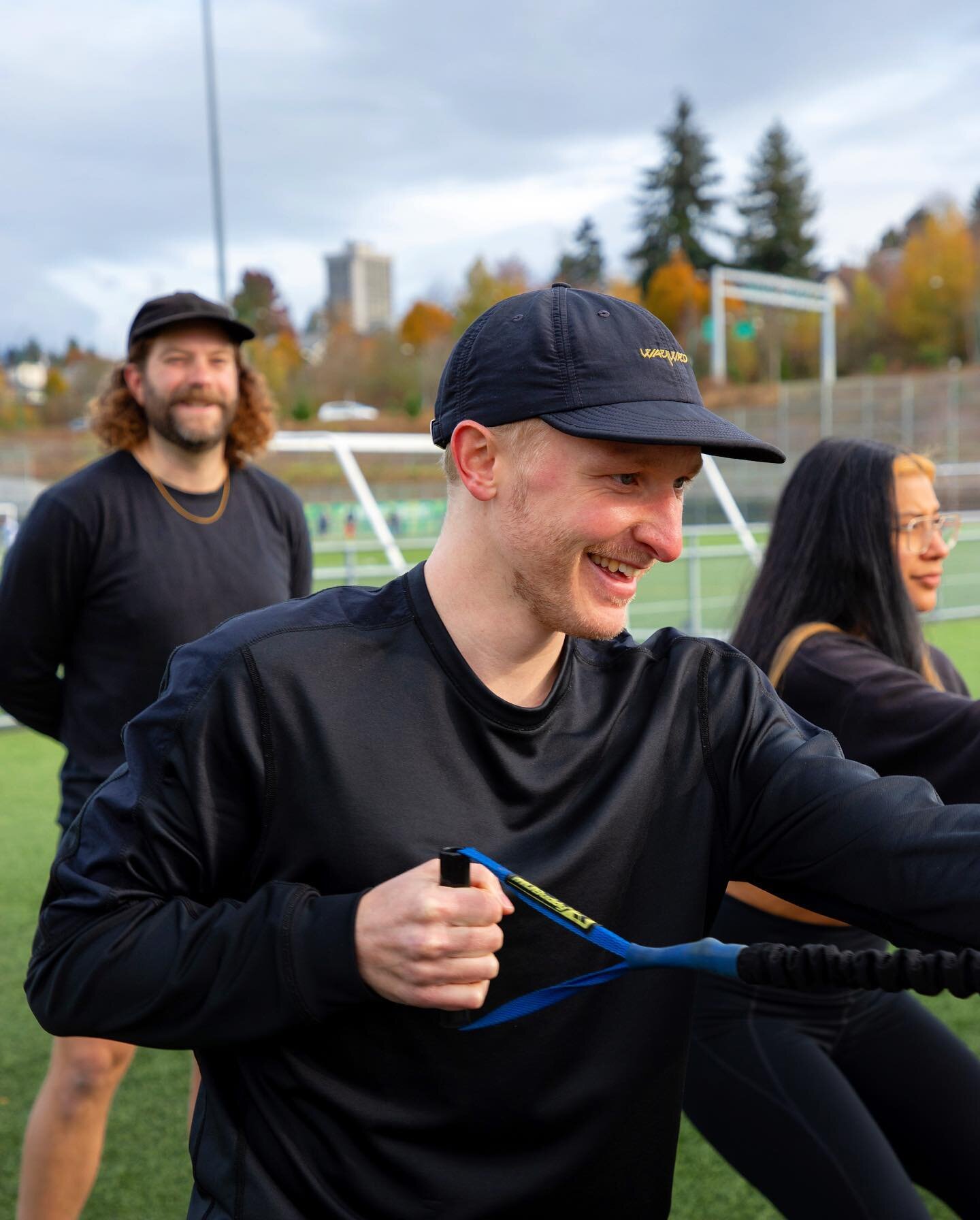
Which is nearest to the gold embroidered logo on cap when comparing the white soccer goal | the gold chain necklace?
the gold chain necklace

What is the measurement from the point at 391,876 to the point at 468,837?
4.5 inches

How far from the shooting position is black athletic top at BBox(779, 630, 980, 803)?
2.47 m

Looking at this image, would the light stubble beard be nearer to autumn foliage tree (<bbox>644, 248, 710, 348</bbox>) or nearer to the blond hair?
the blond hair

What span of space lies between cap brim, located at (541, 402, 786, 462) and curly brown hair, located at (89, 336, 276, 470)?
243 cm

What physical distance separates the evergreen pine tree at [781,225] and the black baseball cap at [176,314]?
7940 centimetres

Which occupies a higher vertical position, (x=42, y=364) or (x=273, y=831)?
(x=42, y=364)

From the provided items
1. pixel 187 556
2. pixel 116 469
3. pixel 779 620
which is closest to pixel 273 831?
pixel 779 620

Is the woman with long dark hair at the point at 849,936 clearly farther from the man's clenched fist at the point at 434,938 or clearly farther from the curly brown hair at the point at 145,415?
the curly brown hair at the point at 145,415

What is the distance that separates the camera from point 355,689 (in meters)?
1.68

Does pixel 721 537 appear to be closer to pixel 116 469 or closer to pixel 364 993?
pixel 116 469

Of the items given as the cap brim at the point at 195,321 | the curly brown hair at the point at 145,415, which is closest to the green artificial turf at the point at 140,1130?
the curly brown hair at the point at 145,415

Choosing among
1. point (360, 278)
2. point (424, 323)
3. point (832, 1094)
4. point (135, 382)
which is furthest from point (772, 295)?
point (360, 278)

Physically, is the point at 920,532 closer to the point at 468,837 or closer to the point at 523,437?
the point at 523,437

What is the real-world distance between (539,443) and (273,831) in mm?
619
